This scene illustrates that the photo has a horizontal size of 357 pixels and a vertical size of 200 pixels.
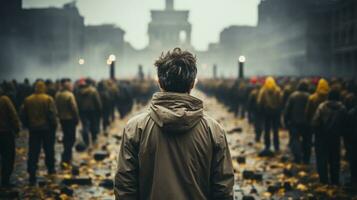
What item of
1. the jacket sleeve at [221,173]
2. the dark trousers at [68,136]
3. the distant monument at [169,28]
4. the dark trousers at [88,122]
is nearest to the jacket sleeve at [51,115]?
the dark trousers at [68,136]

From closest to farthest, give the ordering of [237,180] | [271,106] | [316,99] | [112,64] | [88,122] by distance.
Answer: [237,180] → [316,99] → [271,106] → [88,122] → [112,64]

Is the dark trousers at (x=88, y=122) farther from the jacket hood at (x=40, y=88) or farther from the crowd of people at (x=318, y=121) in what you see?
the crowd of people at (x=318, y=121)

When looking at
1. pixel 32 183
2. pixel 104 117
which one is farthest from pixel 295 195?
pixel 104 117

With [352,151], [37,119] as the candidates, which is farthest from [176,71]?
[37,119]

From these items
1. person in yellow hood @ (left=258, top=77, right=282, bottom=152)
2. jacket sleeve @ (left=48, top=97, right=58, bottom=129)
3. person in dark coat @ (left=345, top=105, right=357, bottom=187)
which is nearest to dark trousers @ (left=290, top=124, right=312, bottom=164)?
person in yellow hood @ (left=258, top=77, right=282, bottom=152)

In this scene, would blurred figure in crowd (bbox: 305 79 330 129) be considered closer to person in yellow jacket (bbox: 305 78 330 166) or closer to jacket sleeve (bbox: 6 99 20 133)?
person in yellow jacket (bbox: 305 78 330 166)

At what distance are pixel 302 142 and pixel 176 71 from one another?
8619 mm

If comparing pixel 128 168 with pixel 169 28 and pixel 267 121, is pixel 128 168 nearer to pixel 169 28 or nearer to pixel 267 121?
pixel 267 121

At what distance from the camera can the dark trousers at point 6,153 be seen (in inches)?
343

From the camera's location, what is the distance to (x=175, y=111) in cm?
309

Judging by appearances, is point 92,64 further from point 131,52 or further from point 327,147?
point 327,147

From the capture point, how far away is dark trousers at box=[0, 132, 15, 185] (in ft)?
28.6

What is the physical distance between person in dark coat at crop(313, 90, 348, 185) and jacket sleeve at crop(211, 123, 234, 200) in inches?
234

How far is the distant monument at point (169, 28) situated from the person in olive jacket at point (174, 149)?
10451 cm
